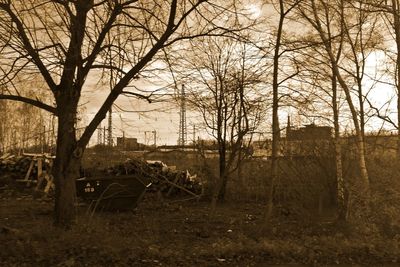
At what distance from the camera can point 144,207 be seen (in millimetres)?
14750

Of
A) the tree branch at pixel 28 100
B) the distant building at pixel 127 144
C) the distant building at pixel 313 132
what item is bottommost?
the distant building at pixel 127 144

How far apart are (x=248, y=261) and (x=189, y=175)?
33.1 feet

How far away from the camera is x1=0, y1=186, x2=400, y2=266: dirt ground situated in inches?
300

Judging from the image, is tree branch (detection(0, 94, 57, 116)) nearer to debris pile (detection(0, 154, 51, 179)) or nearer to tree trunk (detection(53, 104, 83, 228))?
tree trunk (detection(53, 104, 83, 228))

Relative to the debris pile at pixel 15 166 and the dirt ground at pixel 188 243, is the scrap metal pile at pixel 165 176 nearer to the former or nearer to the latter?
the debris pile at pixel 15 166

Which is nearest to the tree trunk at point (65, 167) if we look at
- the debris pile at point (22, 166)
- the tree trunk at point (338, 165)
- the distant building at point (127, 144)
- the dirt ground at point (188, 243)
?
the dirt ground at point (188, 243)

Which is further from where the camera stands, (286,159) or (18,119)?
(18,119)

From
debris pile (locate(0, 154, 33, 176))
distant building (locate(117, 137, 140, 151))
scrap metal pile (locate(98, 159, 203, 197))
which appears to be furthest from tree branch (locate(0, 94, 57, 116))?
debris pile (locate(0, 154, 33, 176))

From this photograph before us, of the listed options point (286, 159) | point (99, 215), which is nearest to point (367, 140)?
point (286, 159)

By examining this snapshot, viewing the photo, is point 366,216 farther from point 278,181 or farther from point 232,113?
point 232,113

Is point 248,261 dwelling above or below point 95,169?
below

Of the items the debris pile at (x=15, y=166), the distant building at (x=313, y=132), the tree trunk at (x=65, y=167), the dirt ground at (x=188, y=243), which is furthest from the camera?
the debris pile at (x=15, y=166)

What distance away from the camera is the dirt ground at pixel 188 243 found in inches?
300

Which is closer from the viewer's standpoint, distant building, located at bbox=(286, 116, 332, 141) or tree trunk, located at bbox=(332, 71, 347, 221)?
tree trunk, located at bbox=(332, 71, 347, 221)
